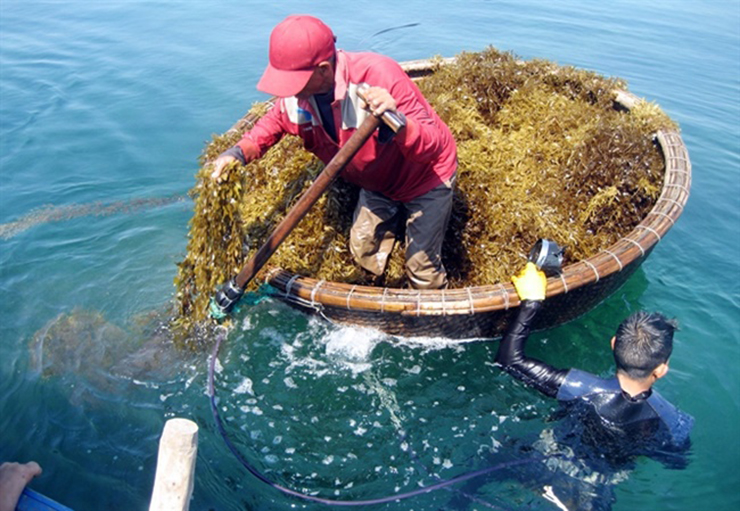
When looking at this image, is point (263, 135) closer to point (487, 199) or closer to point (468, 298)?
point (468, 298)

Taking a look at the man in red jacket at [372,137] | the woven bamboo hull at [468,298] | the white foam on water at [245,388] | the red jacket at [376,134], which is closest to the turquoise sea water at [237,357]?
the white foam on water at [245,388]

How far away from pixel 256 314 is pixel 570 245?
2.67 meters

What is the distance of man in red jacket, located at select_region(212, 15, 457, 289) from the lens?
3205 millimetres

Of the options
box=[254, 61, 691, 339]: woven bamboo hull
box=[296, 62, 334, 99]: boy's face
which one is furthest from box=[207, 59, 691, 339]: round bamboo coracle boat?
box=[296, 62, 334, 99]: boy's face

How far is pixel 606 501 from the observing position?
3496mm

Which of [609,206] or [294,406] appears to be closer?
[294,406]

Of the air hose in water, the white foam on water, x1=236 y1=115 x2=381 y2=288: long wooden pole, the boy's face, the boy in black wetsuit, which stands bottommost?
the air hose in water

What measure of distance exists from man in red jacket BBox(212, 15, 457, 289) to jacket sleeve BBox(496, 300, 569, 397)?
0.92 meters

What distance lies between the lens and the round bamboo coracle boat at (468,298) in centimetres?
399

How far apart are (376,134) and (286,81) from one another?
0.71 m

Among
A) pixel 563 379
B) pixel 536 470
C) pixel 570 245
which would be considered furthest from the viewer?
pixel 570 245

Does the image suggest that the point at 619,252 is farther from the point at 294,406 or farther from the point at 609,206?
the point at 294,406

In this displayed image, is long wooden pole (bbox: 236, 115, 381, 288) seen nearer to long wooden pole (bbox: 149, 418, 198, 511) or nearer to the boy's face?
the boy's face

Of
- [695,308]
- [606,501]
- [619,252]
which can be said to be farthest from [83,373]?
[695,308]
